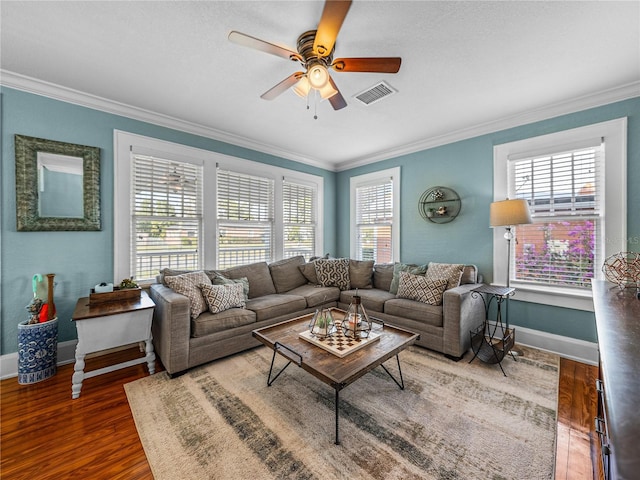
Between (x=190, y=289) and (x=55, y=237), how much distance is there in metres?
1.39

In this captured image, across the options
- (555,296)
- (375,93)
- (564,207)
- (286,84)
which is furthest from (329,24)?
(555,296)

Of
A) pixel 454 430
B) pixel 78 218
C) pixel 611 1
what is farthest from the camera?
pixel 78 218

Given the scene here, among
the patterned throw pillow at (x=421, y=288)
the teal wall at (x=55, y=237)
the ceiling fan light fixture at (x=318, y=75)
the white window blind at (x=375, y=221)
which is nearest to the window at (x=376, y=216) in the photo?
the white window blind at (x=375, y=221)

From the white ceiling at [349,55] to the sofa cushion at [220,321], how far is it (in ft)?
7.30

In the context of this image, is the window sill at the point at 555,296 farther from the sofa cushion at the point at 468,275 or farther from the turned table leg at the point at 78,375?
the turned table leg at the point at 78,375

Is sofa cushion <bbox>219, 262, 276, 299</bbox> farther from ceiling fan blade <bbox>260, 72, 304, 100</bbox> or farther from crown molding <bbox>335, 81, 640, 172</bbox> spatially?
crown molding <bbox>335, 81, 640, 172</bbox>

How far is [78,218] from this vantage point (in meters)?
2.66

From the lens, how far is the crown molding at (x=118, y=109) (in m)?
2.38

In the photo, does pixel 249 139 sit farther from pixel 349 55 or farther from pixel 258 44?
pixel 258 44

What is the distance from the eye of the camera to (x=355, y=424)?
1783mm

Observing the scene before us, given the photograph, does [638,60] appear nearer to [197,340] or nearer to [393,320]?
[393,320]

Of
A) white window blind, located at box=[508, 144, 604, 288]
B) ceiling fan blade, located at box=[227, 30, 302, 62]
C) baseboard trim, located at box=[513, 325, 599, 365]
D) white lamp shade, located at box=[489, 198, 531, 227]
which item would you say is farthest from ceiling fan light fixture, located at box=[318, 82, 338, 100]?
baseboard trim, located at box=[513, 325, 599, 365]

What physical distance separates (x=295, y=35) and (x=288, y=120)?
56.1 inches

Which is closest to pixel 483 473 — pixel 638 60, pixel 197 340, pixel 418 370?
pixel 418 370
